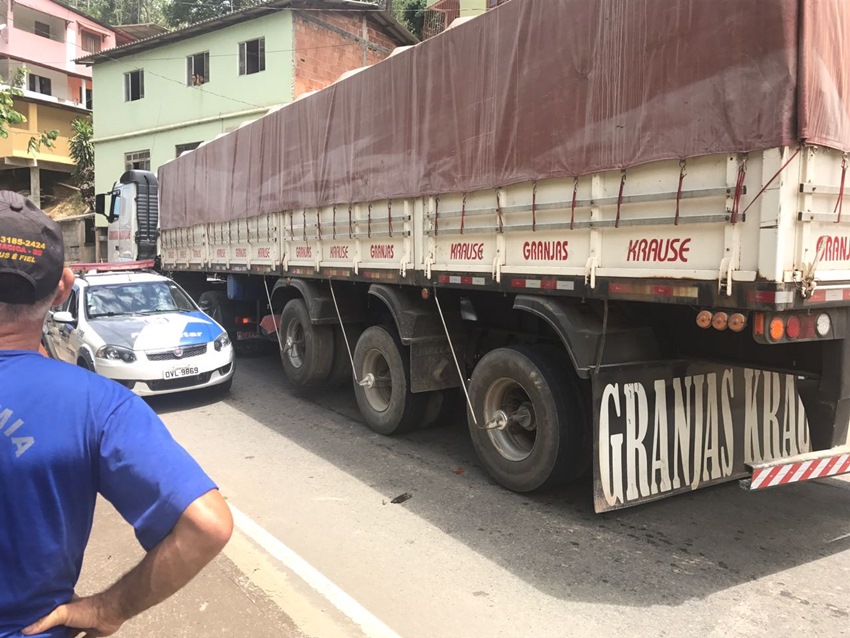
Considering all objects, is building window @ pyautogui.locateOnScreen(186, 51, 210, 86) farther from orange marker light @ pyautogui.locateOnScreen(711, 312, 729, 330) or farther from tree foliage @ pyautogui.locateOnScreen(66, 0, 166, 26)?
tree foliage @ pyautogui.locateOnScreen(66, 0, 166, 26)

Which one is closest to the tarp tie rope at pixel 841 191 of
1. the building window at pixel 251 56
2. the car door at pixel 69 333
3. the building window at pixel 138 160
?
the car door at pixel 69 333

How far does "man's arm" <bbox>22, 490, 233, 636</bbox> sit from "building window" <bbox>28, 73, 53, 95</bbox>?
41.3 metres

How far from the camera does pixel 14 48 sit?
33750 mm

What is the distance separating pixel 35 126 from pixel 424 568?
3613 cm

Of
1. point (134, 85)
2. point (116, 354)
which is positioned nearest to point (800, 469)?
point (116, 354)

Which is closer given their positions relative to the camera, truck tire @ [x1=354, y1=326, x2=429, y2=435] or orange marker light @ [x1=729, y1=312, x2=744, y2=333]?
orange marker light @ [x1=729, y1=312, x2=744, y2=333]

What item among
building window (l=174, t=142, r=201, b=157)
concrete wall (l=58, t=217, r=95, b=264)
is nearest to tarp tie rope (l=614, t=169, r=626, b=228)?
building window (l=174, t=142, r=201, b=157)

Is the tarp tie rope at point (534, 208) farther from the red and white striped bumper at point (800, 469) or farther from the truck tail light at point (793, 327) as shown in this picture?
the red and white striped bumper at point (800, 469)

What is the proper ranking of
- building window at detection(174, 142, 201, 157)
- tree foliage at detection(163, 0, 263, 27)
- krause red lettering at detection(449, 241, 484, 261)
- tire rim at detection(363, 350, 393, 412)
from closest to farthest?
krause red lettering at detection(449, 241, 484, 261)
tire rim at detection(363, 350, 393, 412)
building window at detection(174, 142, 201, 157)
tree foliage at detection(163, 0, 263, 27)

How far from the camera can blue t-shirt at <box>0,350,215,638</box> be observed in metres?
1.21

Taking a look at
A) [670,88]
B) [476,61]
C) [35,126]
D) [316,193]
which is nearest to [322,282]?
[316,193]

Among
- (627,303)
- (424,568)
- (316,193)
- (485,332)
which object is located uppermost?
(316,193)

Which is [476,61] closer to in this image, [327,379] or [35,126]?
[327,379]

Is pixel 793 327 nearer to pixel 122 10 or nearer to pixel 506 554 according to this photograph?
pixel 506 554
